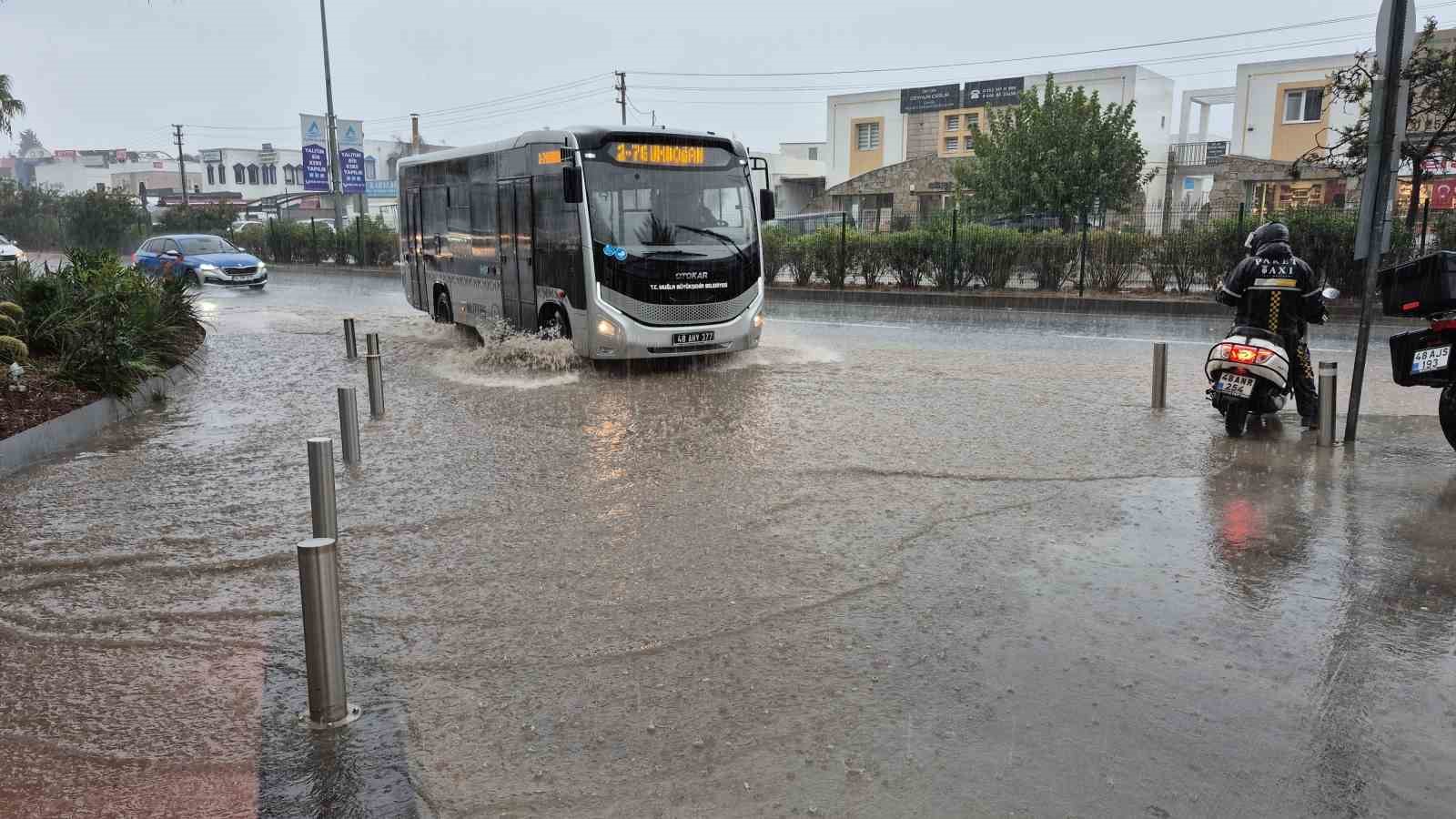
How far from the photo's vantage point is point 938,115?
59.0 metres

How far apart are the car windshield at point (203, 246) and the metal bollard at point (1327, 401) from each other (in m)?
27.9

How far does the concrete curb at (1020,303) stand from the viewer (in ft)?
62.7

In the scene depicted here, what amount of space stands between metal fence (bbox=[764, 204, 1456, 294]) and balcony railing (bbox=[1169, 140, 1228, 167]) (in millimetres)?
34162

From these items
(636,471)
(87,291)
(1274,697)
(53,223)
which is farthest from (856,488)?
(53,223)

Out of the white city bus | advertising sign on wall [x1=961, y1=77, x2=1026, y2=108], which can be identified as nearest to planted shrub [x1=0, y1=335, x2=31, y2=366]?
the white city bus

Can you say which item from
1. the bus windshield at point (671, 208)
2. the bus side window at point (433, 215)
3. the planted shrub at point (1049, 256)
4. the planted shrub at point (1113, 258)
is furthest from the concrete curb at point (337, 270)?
the bus windshield at point (671, 208)

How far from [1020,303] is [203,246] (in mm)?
21872

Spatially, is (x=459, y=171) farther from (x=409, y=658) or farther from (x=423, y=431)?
(x=409, y=658)

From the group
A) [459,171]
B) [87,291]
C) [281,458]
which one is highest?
[459,171]

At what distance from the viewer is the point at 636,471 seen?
7.86 metres

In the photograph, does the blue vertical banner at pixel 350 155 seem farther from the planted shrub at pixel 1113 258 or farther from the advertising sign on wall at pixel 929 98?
the planted shrub at pixel 1113 258

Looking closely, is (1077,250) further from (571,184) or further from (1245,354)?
(1245,354)

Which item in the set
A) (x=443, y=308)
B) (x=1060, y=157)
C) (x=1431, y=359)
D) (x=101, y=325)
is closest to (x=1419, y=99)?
(x=1431, y=359)

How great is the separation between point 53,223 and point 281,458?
5605 centimetres
